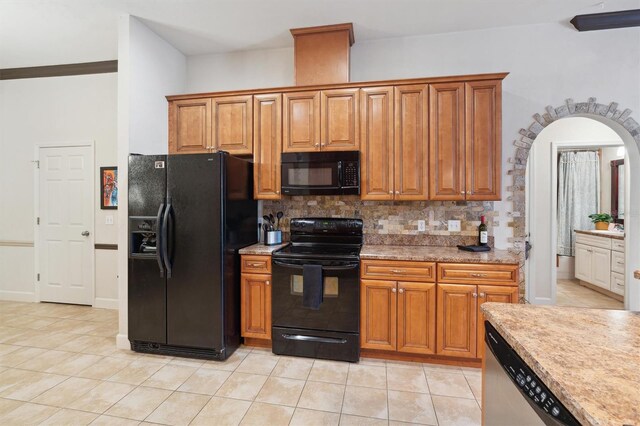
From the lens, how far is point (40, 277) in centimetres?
421

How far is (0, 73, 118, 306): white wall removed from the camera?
13.1 ft

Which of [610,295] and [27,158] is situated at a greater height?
[27,158]

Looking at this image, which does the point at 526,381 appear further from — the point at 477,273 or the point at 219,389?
the point at 219,389

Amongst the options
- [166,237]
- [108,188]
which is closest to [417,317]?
[166,237]

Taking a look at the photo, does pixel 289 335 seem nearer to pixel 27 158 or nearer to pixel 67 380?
pixel 67 380

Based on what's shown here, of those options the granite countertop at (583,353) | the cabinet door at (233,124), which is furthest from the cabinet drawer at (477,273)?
the cabinet door at (233,124)

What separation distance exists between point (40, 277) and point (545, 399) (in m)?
5.52

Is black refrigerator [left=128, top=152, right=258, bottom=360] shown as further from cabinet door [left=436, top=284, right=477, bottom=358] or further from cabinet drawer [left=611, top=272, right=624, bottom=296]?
cabinet drawer [left=611, top=272, right=624, bottom=296]

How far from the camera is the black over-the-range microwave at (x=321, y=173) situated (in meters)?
2.90

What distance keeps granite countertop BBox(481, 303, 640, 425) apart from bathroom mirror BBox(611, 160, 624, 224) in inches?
189

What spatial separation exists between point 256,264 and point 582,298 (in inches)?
178

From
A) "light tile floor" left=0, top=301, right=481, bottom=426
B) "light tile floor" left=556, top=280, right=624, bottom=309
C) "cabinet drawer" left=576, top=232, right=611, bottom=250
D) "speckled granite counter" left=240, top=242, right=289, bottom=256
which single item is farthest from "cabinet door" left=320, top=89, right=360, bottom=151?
"cabinet drawer" left=576, top=232, right=611, bottom=250

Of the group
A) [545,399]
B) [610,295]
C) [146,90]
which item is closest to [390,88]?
[146,90]

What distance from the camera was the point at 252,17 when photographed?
2.92 m
